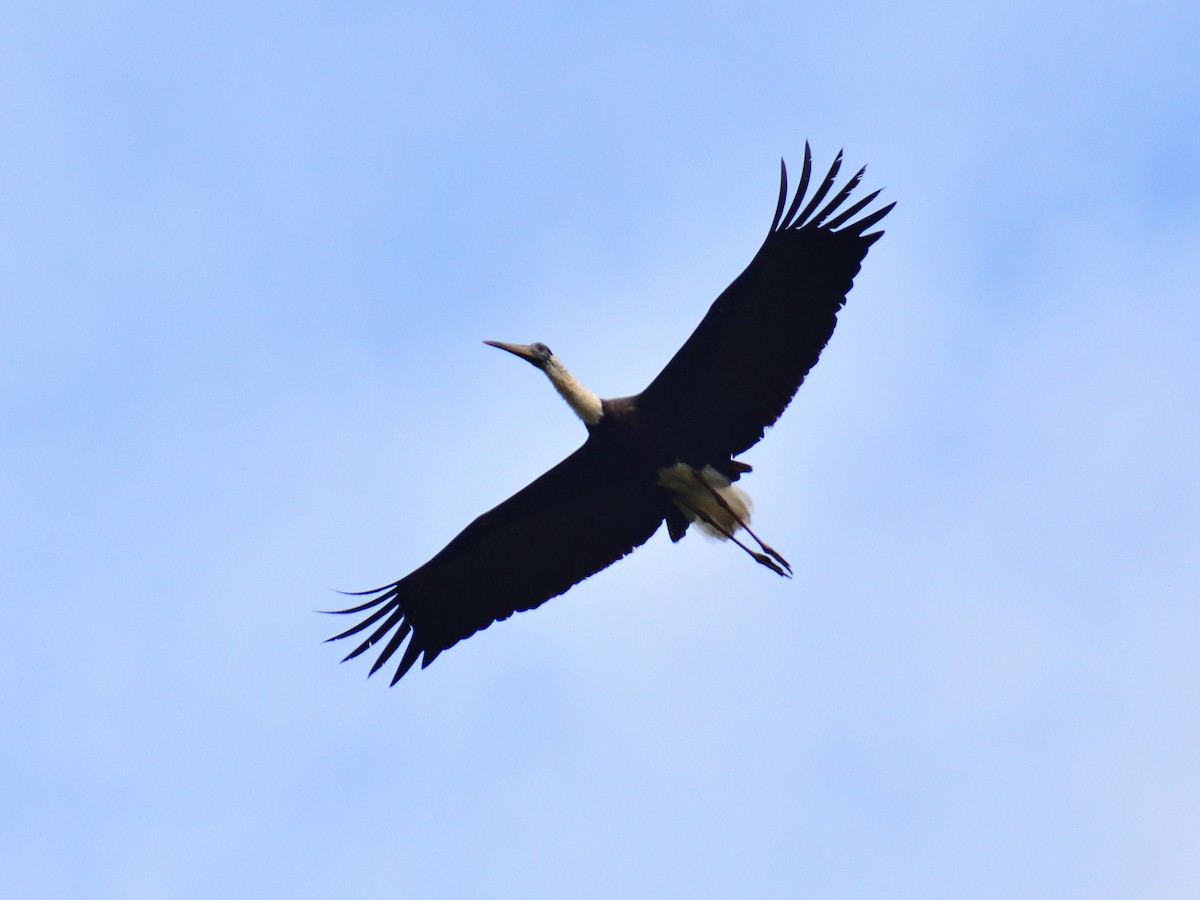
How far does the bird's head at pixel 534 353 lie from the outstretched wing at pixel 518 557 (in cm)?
120

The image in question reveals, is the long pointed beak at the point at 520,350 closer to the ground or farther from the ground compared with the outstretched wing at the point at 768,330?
farther from the ground

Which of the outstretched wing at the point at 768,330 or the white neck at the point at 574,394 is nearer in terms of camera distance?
Result: the outstretched wing at the point at 768,330

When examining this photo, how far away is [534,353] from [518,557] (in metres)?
1.92

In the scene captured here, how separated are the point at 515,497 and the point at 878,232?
13.3ft

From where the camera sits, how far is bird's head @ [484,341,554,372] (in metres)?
17.6

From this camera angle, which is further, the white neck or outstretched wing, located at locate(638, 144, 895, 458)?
the white neck

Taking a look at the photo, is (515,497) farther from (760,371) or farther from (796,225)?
(796,225)

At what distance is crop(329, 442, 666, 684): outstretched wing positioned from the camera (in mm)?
17125

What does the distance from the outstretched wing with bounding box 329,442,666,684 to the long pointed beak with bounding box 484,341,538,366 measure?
1.29m

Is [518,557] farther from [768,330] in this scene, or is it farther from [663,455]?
[768,330]

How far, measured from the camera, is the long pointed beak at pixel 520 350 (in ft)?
57.9

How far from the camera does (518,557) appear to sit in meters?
17.5

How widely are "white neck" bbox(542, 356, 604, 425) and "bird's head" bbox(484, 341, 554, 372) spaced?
0.19 ft

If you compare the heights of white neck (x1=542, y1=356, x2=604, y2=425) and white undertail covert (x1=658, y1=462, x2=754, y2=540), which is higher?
white neck (x1=542, y1=356, x2=604, y2=425)
